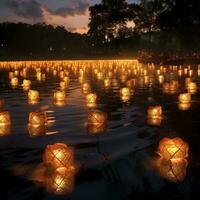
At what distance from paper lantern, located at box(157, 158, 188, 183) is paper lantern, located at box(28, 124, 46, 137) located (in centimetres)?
364

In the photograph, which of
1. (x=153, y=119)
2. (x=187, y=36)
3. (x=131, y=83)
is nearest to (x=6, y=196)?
(x=153, y=119)

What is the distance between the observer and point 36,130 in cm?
1096

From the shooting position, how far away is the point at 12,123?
39.3 ft

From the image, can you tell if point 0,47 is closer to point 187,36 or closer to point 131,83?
point 187,36

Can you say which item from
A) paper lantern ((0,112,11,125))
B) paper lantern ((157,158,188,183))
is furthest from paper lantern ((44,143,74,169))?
paper lantern ((0,112,11,125))

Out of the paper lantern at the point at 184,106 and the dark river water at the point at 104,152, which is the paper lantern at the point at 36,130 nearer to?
the dark river water at the point at 104,152

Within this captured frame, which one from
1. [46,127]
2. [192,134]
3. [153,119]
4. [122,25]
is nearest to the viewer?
[192,134]

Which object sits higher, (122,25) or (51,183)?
(122,25)

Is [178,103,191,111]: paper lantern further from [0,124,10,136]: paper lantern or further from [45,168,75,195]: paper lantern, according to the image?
[45,168,75,195]: paper lantern

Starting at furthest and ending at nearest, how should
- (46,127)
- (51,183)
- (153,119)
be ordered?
(153,119)
(46,127)
(51,183)

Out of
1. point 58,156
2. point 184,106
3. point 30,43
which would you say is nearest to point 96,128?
point 58,156

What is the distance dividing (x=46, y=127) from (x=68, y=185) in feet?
15.7

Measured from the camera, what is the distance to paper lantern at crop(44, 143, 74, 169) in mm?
7367

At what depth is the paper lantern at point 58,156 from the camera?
24.2ft
